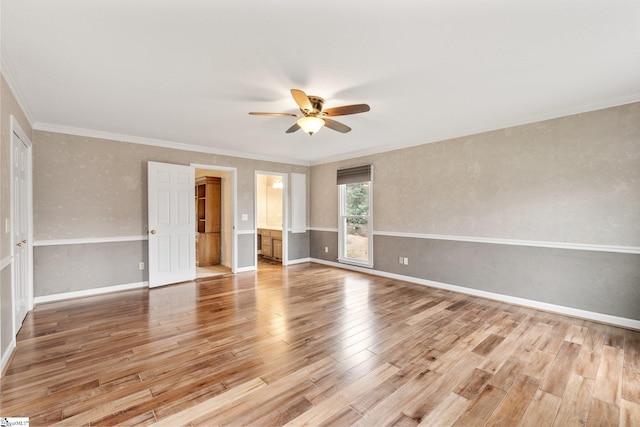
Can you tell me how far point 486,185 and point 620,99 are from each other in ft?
5.14

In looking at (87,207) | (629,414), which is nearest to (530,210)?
(629,414)

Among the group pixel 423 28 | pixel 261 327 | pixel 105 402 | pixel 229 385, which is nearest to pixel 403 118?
pixel 423 28

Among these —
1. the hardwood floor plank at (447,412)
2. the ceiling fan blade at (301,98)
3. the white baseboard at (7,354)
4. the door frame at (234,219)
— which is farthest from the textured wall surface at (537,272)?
the white baseboard at (7,354)

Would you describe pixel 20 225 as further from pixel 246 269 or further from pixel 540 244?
pixel 540 244

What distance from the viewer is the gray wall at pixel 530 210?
315cm

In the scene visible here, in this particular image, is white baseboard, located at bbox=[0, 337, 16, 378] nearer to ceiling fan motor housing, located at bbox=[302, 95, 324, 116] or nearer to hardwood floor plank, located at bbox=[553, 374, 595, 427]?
ceiling fan motor housing, located at bbox=[302, 95, 324, 116]

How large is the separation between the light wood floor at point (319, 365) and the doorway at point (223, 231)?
2.11 metres

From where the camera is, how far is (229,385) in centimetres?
208

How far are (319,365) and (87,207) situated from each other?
4.20 meters

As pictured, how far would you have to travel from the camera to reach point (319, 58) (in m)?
2.30

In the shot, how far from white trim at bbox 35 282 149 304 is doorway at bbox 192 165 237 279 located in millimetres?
1193

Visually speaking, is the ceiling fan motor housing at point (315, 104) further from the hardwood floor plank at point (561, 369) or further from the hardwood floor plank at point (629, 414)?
the hardwood floor plank at point (629, 414)

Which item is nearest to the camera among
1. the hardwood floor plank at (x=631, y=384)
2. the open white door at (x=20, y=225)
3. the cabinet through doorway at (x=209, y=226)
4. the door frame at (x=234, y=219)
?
the hardwood floor plank at (x=631, y=384)

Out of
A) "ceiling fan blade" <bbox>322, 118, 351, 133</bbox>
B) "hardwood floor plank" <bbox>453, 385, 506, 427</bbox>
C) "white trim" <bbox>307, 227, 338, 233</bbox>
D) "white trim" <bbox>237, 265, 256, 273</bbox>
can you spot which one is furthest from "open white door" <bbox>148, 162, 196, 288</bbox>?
"hardwood floor plank" <bbox>453, 385, 506, 427</bbox>
